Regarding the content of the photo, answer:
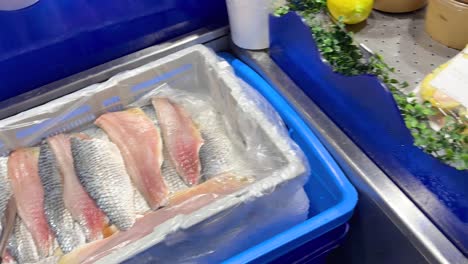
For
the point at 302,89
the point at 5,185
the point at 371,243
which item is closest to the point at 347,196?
the point at 371,243

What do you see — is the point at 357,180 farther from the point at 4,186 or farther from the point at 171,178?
the point at 4,186

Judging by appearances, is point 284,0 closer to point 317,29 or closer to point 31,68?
point 317,29

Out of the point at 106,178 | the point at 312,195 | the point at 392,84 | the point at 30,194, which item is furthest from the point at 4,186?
the point at 392,84

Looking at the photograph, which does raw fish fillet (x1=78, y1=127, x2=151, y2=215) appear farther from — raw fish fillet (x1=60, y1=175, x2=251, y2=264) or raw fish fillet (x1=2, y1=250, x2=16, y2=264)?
raw fish fillet (x1=2, y1=250, x2=16, y2=264)

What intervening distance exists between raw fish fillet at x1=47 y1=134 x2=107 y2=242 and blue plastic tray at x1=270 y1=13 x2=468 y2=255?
42 centimetres

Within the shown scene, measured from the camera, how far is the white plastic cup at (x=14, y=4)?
2.73 ft

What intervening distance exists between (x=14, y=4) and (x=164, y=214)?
43cm

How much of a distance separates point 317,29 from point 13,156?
1.85ft

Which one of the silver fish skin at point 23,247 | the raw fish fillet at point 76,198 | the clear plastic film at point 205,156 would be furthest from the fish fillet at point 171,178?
the silver fish skin at point 23,247

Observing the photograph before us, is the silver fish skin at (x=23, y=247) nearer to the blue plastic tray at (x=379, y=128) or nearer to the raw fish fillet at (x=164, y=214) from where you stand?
the raw fish fillet at (x=164, y=214)

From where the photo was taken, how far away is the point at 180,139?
896mm

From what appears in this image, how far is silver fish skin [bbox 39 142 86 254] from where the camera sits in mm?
787

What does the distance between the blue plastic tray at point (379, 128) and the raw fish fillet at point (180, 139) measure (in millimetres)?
219

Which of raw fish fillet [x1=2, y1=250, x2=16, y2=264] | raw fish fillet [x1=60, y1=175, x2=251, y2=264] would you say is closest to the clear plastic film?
raw fish fillet [x1=60, y1=175, x2=251, y2=264]
